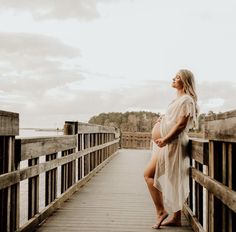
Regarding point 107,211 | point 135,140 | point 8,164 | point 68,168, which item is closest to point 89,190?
point 68,168

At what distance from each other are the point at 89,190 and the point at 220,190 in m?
4.94

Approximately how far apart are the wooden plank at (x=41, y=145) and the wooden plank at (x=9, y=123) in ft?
0.67

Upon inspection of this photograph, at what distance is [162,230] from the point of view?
195 inches

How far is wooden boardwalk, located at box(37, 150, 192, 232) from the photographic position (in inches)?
199

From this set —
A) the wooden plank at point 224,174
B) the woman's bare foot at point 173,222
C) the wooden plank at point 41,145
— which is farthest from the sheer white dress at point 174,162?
the wooden plank at point 41,145

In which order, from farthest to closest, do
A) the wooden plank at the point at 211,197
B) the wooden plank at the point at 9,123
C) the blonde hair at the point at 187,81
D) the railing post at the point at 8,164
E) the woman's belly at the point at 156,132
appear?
the woman's belly at the point at 156,132 → the blonde hair at the point at 187,81 → the wooden plank at the point at 211,197 → the railing post at the point at 8,164 → the wooden plank at the point at 9,123

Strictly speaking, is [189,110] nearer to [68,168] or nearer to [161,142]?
[161,142]

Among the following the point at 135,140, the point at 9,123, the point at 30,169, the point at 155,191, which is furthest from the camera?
the point at 135,140

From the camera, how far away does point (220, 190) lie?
342 cm

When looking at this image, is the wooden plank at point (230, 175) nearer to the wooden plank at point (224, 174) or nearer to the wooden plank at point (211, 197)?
the wooden plank at point (224, 174)

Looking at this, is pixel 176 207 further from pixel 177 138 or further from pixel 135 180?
pixel 135 180

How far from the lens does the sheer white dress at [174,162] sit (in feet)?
15.7

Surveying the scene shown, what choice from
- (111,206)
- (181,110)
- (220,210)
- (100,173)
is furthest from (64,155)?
(100,173)

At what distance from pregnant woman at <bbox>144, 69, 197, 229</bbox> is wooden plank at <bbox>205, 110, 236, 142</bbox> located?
666 millimetres
